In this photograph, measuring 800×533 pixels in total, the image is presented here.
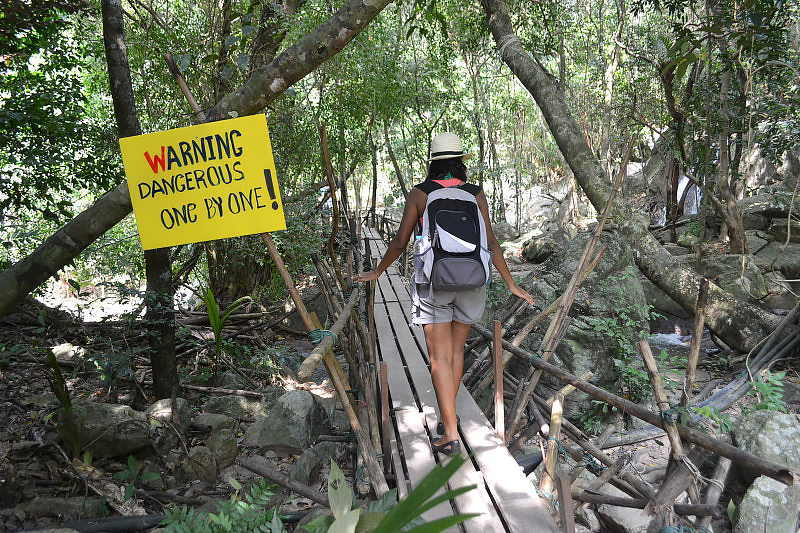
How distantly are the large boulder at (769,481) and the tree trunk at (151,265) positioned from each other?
154 inches

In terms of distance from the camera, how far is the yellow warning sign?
229 cm

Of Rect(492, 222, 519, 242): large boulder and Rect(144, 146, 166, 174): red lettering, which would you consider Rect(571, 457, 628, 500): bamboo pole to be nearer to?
Rect(144, 146, 166, 174): red lettering

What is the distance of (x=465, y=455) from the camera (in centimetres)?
182

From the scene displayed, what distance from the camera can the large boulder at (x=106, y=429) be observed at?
3.34 m

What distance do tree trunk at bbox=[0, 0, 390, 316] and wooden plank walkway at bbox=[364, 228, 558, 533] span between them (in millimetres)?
1882

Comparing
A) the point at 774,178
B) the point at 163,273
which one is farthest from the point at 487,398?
the point at 774,178

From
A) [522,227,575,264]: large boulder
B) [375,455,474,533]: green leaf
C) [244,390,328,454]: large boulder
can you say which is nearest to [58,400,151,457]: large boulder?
[244,390,328,454]: large boulder

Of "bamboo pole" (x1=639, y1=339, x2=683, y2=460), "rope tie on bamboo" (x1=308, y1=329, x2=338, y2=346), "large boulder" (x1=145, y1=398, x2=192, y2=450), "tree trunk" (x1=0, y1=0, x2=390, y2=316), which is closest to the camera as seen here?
"rope tie on bamboo" (x1=308, y1=329, x2=338, y2=346)

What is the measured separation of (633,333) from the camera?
5223mm

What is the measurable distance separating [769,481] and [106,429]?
4116 mm

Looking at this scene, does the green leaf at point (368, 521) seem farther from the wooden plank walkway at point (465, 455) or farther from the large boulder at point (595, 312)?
the large boulder at point (595, 312)

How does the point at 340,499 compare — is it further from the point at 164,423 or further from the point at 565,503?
the point at 164,423

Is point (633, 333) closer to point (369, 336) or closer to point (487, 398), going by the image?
point (487, 398)

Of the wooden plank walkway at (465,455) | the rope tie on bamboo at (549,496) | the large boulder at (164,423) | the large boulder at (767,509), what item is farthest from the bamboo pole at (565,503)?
the large boulder at (164,423)
